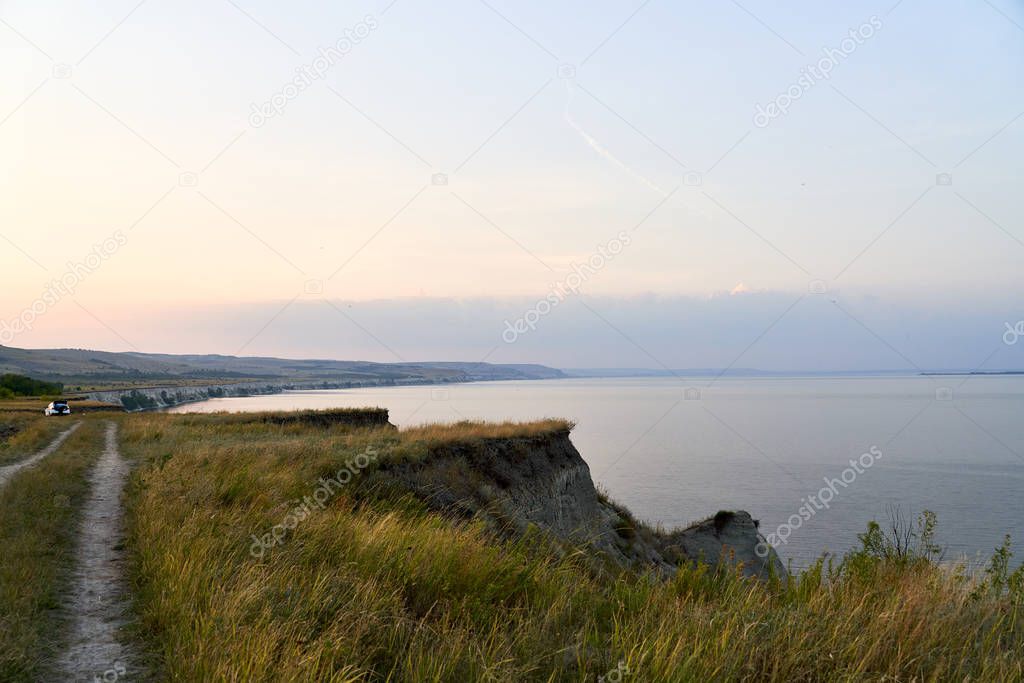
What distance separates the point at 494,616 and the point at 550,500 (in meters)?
17.5

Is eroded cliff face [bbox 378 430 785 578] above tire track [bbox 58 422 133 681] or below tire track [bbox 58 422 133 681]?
above

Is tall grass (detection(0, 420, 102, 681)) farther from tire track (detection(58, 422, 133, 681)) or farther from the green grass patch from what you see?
the green grass patch

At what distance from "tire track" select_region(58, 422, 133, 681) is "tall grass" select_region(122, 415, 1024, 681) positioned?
0.27 metres

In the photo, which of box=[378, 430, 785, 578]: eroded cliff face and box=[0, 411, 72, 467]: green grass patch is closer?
box=[378, 430, 785, 578]: eroded cliff face

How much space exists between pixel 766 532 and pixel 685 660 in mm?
32150

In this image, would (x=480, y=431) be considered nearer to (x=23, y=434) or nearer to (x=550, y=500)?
(x=550, y=500)

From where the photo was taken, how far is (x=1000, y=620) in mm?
6875

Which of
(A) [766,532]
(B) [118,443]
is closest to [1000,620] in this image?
(B) [118,443]

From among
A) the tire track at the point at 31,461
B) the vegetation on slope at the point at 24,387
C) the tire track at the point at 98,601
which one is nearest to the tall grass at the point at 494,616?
the tire track at the point at 98,601

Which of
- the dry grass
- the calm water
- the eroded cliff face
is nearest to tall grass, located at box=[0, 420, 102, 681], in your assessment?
the eroded cliff face

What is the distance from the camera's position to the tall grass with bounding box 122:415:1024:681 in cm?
538

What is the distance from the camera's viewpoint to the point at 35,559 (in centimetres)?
839

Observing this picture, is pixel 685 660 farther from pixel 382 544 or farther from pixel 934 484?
pixel 934 484

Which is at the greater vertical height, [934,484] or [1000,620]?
[934,484]
